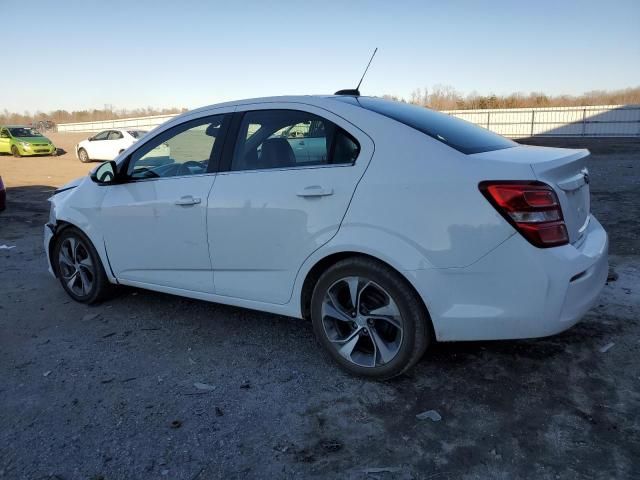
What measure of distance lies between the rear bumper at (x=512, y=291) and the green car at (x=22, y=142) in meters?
26.4

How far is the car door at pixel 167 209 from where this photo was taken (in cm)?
379

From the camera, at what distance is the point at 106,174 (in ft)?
14.3

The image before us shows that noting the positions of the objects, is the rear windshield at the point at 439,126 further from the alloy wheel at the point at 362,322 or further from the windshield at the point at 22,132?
the windshield at the point at 22,132

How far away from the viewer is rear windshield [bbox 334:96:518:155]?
314 cm

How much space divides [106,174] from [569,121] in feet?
97.7

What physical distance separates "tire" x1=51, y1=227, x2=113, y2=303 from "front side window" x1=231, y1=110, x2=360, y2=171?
1.88 metres

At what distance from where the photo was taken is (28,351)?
391 centimetres

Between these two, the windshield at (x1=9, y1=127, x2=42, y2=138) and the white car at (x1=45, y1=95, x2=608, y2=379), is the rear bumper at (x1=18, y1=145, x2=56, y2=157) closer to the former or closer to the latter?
the windshield at (x1=9, y1=127, x2=42, y2=138)

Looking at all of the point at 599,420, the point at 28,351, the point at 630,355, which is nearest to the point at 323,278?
the point at 599,420

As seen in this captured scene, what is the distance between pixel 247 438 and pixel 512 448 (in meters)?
1.37

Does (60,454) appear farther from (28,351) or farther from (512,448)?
(512,448)

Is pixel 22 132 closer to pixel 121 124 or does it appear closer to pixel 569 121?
pixel 121 124

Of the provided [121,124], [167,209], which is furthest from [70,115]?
[167,209]

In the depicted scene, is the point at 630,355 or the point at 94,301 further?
the point at 94,301
